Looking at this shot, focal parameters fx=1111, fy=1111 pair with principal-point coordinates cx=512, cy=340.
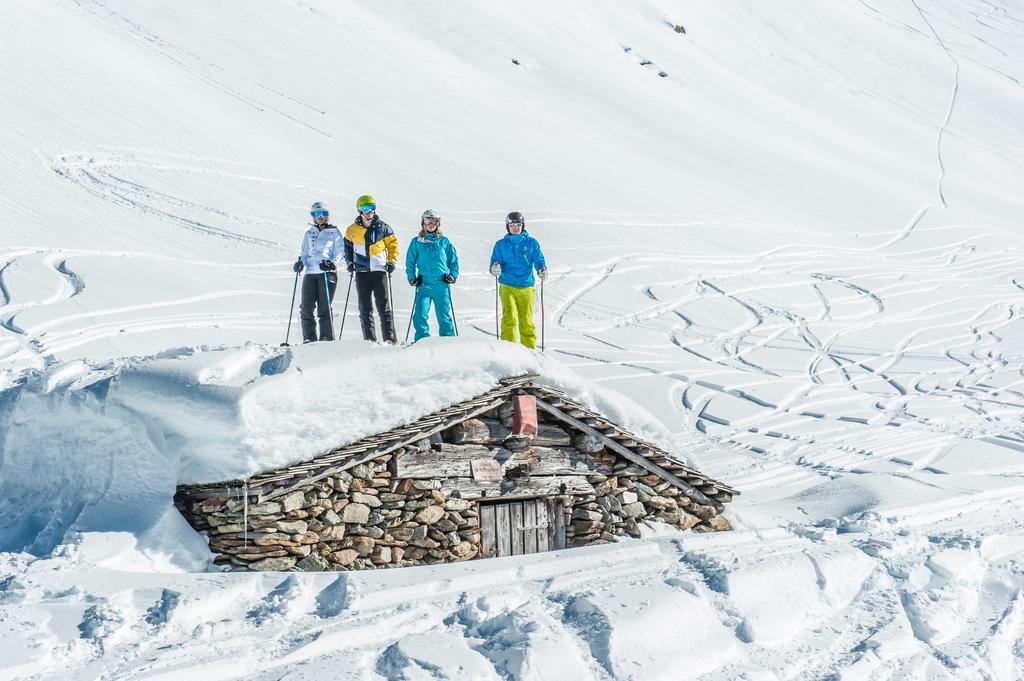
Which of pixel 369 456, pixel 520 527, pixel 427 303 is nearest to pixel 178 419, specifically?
pixel 369 456

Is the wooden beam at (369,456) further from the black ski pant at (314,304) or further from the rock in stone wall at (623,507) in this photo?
the black ski pant at (314,304)

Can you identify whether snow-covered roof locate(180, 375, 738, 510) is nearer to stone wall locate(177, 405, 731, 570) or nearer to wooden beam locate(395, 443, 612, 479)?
stone wall locate(177, 405, 731, 570)

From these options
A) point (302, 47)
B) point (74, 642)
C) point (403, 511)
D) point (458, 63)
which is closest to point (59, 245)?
point (403, 511)

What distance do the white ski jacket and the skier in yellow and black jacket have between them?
4.7 inches

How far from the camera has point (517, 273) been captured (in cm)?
1142

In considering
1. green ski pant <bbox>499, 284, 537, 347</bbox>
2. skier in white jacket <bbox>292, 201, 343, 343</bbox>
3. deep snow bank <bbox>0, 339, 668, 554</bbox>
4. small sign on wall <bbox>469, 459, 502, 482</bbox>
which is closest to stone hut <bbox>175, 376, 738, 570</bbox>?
small sign on wall <bbox>469, 459, 502, 482</bbox>

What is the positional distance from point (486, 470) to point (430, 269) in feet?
7.98

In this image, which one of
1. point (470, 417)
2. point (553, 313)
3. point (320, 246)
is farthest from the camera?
point (553, 313)

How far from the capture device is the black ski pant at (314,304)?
11336 millimetres

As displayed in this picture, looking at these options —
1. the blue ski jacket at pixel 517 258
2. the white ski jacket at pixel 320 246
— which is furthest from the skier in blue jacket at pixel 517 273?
the white ski jacket at pixel 320 246

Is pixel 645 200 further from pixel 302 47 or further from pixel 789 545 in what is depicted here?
pixel 789 545

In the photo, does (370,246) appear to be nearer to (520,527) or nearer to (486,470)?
(486,470)

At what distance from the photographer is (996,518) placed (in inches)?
470

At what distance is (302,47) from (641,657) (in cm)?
3543
